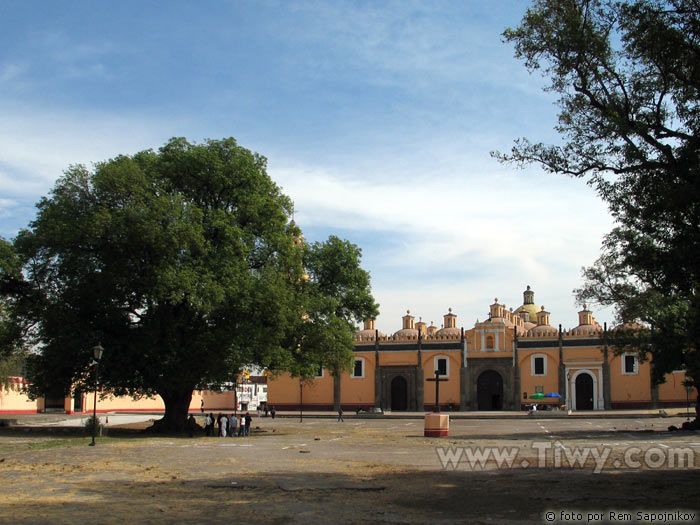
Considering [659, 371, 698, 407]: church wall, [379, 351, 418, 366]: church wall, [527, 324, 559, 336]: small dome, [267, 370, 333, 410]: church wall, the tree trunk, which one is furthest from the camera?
[267, 370, 333, 410]: church wall

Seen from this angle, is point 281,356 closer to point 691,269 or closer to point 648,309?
point 648,309

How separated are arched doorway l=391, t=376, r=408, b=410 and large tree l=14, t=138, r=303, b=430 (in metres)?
36.2

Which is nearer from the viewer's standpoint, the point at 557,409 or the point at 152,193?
the point at 152,193

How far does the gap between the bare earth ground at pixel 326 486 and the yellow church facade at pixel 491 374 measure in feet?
131

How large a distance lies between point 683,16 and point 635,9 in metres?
0.73

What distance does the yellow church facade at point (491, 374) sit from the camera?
5750cm

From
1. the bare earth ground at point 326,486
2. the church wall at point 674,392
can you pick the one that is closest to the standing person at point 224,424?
the bare earth ground at point 326,486

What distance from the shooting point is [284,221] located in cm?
2997

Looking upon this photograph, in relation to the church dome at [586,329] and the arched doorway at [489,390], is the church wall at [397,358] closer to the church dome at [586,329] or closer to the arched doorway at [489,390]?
the arched doorway at [489,390]

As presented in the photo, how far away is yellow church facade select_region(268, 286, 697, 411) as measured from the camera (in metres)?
57.5

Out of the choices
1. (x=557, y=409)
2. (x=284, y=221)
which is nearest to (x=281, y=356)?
(x=284, y=221)

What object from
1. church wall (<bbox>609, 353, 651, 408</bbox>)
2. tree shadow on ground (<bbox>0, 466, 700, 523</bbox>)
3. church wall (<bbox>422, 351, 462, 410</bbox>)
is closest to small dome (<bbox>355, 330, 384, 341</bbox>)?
church wall (<bbox>422, 351, 462, 410</bbox>)

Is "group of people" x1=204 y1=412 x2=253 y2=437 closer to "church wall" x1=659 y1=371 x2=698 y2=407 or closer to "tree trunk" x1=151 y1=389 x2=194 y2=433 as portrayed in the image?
"tree trunk" x1=151 y1=389 x2=194 y2=433

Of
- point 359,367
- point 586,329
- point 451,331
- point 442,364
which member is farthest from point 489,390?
point 359,367
